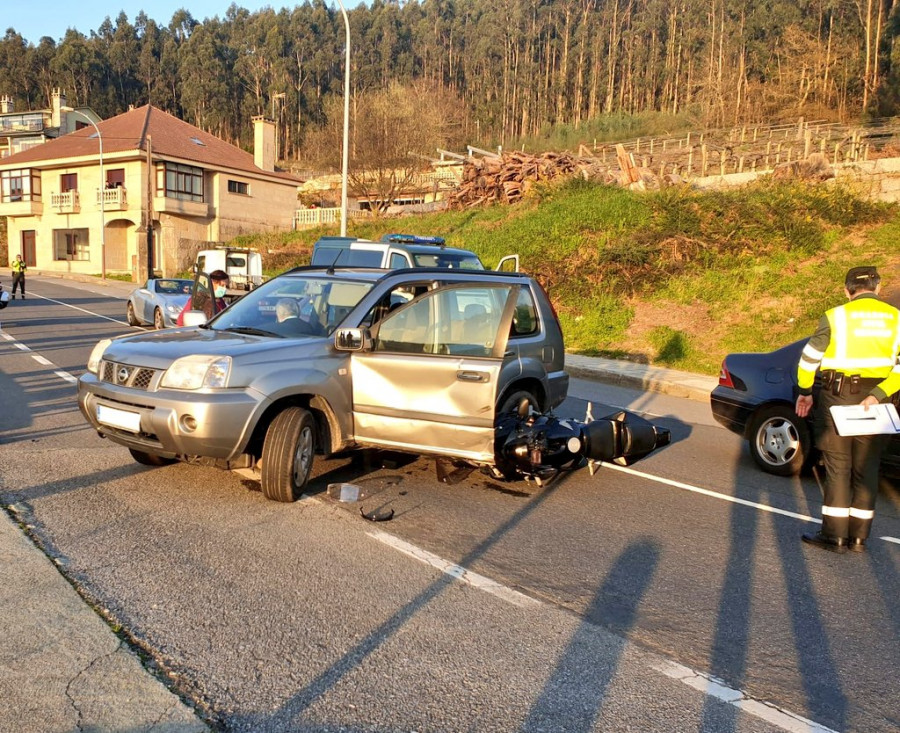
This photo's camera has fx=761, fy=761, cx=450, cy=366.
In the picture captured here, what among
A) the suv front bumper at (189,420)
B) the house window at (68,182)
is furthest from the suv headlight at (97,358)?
the house window at (68,182)

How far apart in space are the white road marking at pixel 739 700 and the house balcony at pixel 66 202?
1953 inches

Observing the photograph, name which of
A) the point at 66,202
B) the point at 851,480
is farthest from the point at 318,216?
the point at 851,480

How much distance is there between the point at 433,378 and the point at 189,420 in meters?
1.77

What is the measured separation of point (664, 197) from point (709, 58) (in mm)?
53145

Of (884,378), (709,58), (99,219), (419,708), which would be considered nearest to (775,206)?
(884,378)

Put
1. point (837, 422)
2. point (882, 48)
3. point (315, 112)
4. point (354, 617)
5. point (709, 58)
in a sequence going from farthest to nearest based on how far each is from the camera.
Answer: point (315, 112), point (709, 58), point (882, 48), point (837, 422), point (354, 617)

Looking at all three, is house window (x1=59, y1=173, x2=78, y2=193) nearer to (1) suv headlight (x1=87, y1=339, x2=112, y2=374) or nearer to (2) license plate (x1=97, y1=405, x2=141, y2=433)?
(1) suv headlight (x1=87, y1=339, x2=112, y2=374)

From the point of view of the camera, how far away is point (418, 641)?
3541 millimetres

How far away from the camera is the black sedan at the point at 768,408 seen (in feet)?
23.5

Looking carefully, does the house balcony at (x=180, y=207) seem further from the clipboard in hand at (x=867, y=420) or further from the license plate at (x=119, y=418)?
the clipboard in hand at (x=867, y=420)

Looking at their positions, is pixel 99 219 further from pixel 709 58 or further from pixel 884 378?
pixel 709 58

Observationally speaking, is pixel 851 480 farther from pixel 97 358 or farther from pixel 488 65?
pixel 488 65

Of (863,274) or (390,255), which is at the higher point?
(390,255)

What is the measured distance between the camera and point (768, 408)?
24.2 ft
